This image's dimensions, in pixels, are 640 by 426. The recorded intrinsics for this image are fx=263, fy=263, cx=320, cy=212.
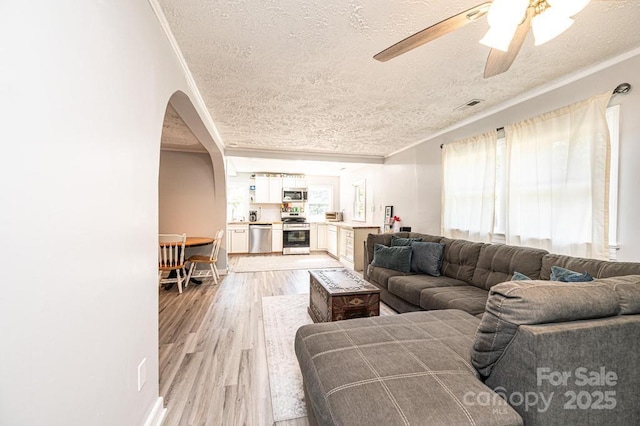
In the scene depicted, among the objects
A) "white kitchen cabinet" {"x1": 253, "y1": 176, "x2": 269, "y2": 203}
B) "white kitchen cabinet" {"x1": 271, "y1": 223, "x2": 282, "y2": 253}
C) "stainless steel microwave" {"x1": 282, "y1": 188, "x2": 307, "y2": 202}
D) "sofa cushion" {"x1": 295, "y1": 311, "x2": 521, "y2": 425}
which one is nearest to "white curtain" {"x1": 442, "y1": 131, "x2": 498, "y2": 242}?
"sofa cushion" {"x1": 295, "y1": 311, "x2": 521, "y2": 425}

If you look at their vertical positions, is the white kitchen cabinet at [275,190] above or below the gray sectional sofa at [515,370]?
above

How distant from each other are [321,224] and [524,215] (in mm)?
5487

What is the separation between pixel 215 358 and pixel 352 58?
2.65 metres

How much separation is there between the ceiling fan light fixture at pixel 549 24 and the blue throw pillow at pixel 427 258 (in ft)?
8.07

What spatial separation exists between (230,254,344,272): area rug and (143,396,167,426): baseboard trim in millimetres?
3839

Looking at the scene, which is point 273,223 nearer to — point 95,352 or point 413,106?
point 413,106

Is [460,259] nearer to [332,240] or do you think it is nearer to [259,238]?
[332,240]

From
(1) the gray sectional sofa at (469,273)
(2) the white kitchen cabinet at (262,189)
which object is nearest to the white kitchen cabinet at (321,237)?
(2) the white kitchen cabinet at (262,189)

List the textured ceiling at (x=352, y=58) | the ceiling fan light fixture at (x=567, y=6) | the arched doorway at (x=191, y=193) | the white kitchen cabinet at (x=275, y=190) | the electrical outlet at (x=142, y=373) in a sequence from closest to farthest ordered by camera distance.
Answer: the ceiling fan light fixture at (x=567, y=6)
the electrical outlet at (x=142, y=373)
the textured ceiling at (x=352, y=58)
the arched doorway at (x=191, y=193)
the white kitchen cabinet at (x=275, y=190)

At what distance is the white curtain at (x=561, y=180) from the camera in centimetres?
208

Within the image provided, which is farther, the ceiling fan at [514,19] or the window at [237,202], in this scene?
the window at [237,202]

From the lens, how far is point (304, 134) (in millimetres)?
3990

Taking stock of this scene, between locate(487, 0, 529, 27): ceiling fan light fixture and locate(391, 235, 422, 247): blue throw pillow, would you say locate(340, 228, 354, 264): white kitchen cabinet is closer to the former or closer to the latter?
locate(391, 235, 422, 247): blue throw pillow

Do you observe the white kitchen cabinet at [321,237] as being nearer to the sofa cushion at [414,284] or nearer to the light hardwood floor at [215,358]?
the light hardwood floor at [215,358]
